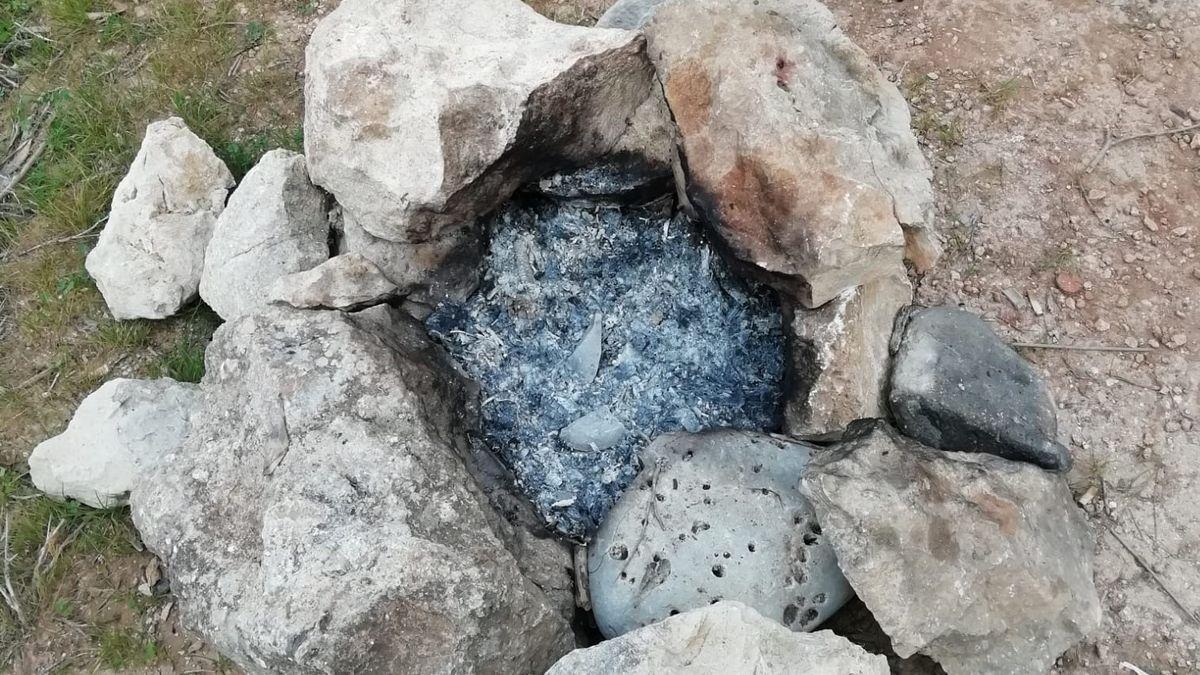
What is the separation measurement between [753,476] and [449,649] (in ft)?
3.25

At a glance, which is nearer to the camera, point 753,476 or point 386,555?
point 386,555

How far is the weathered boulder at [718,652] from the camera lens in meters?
1.85

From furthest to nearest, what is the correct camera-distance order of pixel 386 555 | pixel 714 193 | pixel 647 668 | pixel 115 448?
pixel 115 448, pixel 714 193, pixel 386 555, pixel 647 668

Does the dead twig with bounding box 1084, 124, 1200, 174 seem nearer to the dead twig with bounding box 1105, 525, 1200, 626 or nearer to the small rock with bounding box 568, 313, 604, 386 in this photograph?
the dead twig with bounding box 1105, 525, 1200, 626

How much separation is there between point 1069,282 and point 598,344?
179 centimetres

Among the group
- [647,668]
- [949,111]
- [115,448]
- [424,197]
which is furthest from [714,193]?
[115,448]

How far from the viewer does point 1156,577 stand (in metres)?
2.79

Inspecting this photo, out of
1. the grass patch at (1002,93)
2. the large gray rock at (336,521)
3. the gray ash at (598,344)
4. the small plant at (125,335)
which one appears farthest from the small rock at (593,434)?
the grass patch at (1002,93)

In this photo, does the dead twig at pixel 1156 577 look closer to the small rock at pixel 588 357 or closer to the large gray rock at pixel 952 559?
the large gray rock at pixel 952 559

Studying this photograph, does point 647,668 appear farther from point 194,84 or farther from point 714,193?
point 194,84

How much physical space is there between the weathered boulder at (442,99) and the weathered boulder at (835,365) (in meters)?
0.90

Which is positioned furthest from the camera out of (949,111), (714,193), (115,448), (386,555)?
(949,111)

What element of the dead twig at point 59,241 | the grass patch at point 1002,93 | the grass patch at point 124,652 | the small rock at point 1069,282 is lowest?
the grass patch at point 124,652

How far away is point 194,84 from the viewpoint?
12.5ft
